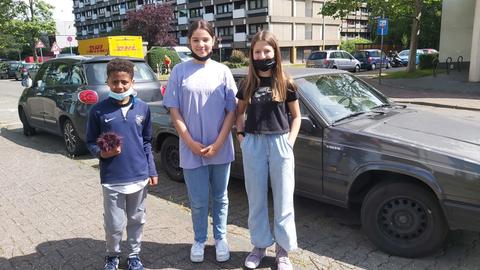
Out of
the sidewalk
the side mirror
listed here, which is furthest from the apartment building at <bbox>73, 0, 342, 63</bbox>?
the side mirror

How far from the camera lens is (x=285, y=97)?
3.13 metres

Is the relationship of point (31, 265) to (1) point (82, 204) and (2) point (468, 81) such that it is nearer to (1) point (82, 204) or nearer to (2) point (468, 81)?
(1) point (82, 204)

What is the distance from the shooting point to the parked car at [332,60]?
26.6 meters

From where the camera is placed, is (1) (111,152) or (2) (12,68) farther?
(2) (12,68)

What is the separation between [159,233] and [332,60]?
80.4 ft

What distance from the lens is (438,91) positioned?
1652 centimetres

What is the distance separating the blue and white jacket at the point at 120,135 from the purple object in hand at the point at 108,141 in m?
0.06

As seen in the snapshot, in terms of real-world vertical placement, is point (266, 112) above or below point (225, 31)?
below

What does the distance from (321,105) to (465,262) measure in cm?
188

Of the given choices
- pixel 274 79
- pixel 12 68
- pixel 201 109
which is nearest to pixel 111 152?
pixel 201 109

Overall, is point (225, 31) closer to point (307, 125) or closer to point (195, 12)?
point (195, 12)

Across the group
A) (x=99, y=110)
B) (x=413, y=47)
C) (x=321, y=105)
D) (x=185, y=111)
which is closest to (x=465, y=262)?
(x=321, y=105)

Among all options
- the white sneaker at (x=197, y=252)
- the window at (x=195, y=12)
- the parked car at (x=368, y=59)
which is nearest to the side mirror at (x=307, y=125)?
the white sneaker at (x=197, y=252)

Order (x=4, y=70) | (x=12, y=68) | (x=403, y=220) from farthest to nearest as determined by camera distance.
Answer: (x=4, y=70) < (x=12, y=68) < (x=403, y=220)
